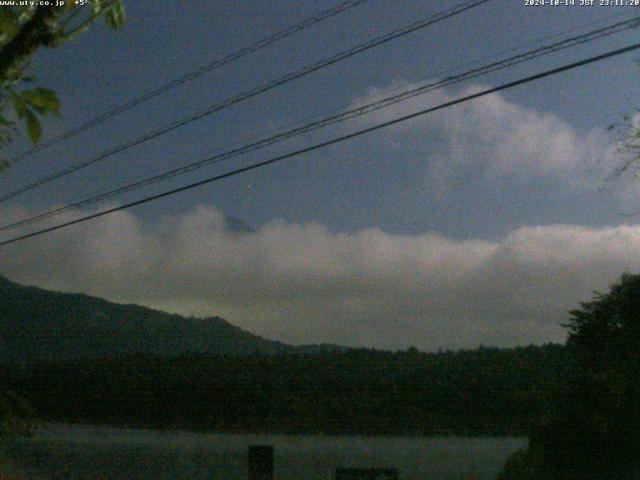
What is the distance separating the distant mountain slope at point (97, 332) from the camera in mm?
42781

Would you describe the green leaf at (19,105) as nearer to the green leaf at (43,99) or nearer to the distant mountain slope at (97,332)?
the green leaf at (43,99)

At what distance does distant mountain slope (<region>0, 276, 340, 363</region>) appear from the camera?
140 feet

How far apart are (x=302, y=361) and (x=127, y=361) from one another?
817 centimetres

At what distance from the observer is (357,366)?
25625mm

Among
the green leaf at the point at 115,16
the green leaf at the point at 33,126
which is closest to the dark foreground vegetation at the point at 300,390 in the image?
the green leaf at the point at 115,16

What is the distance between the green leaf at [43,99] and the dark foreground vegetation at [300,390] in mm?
14680

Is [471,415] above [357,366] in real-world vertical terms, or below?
below

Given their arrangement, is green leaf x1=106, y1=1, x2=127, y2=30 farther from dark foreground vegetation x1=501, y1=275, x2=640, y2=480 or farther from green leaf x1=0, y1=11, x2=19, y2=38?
dark foreground vegetation x1=501, y1=275, x2=640, y2=480

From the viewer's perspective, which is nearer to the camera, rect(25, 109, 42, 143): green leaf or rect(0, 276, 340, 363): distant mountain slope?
rect(25, 109, 42, 143): green leaf

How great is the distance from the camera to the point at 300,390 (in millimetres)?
25281

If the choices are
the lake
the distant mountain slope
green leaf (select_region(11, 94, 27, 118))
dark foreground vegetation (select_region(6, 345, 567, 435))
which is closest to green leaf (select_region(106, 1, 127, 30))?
green leaf (select_region(11, 94, 27, 118))

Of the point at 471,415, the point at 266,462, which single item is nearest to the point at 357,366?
the point at 471,415

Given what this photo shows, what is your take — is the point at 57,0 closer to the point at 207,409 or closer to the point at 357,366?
the point at 357,366

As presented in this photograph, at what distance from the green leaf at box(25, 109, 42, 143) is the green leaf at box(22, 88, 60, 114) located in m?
0.08
